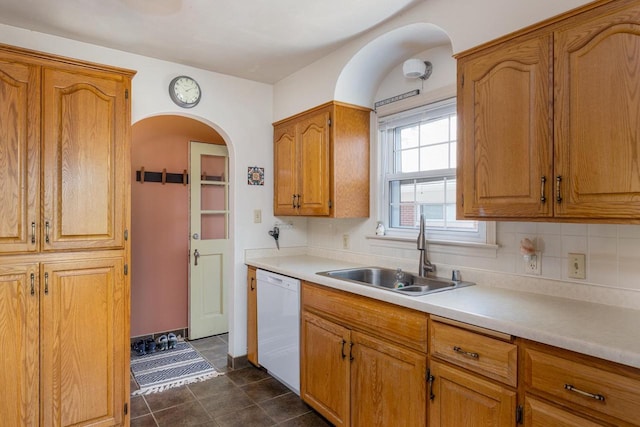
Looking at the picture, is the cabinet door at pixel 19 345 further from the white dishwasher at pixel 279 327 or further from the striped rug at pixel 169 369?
the white dishwasher at pixel 279 327

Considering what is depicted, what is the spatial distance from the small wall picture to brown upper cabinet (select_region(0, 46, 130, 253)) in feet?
3.82

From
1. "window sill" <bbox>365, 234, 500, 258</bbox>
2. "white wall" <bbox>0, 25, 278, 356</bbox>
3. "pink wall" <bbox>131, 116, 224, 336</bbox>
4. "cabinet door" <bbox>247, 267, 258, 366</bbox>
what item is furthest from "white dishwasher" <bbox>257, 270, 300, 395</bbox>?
"pink wall" <bbox>131, 116, 224, 336</bbox>

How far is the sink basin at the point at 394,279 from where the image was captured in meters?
2.14

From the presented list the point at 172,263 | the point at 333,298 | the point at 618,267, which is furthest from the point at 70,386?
the point at 618,267

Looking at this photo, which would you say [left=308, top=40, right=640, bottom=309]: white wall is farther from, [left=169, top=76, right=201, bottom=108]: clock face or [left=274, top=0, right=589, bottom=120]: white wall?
[left=169, top=76, right=201, bottom=108]: clock face

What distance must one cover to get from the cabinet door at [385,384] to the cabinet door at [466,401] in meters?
0.07

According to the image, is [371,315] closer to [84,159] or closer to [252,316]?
[252,316]

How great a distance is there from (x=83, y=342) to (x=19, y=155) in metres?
1.05

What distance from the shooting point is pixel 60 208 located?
6.62ft

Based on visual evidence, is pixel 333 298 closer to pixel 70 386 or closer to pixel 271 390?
pixel 271 390

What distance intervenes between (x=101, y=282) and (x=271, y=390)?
141cm

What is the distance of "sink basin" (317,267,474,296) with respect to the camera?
84.4 inches

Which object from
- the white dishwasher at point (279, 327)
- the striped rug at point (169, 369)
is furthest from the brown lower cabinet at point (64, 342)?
the white dishwasher at point (279, 327)

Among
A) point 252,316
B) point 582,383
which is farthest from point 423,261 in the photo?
point 252,316
